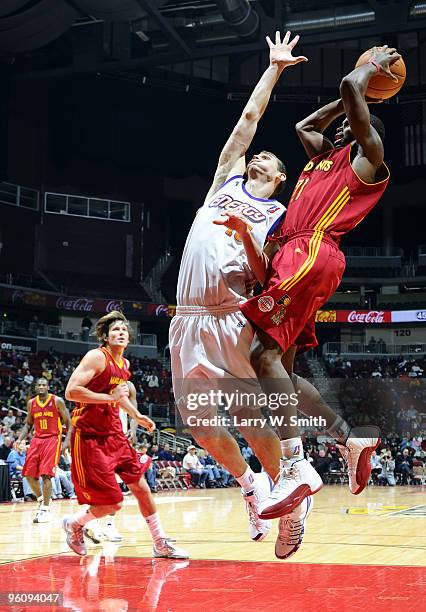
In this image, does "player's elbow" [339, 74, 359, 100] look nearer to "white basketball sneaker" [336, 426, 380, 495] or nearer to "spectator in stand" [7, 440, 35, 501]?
"white basketball sneaker" [336, 426, 380, 495]

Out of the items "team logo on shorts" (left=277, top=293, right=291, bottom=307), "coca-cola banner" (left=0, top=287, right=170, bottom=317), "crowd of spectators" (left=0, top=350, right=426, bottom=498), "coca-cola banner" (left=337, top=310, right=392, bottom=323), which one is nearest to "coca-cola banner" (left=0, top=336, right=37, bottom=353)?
"crowd of spectators" (left=0, top=350, right=426, bottom=498)

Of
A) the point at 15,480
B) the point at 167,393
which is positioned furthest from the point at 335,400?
the point at 15,480

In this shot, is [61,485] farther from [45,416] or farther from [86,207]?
[86,207]

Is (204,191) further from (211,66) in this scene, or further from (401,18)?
(401,18)

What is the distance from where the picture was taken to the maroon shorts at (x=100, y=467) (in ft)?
21.5

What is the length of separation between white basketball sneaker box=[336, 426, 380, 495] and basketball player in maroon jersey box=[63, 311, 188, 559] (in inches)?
91.5

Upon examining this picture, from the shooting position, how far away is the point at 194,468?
18656 millimetres

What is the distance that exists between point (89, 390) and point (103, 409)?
0.40 m

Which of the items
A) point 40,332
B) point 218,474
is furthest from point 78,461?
point 40,332

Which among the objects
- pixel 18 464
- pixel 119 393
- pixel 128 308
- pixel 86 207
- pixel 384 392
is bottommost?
pixel 18 464

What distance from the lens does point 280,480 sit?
396 centimetres

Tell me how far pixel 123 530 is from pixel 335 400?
21.1 meters

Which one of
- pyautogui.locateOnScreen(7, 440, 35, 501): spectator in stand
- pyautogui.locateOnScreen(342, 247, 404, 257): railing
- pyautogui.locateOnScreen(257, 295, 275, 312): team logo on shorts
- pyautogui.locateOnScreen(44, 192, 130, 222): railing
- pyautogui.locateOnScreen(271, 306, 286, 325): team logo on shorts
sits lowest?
pyautogui.locateOnScreen(7, 440, 35, 501): spectator in stand

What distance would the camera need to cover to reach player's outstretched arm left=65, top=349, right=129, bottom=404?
6.26 metres
